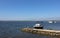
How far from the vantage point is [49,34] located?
50.2m

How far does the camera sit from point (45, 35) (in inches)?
2056

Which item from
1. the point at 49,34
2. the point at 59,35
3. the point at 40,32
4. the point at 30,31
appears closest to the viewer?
the point at 59,35

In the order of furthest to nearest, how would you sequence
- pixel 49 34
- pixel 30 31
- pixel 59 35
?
1. pixel 30 31
2. pixel 49 34
3. pixel 59 35

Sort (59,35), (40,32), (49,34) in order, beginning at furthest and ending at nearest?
1. (40,32)
2. (49,34)
3. (59,35)

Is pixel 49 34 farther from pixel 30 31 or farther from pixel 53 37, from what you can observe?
pixel 30 31

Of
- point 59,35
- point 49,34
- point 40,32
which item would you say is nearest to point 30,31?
point 40,32

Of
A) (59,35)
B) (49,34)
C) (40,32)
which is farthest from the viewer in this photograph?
(40,32)

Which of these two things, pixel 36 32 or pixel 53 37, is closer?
pixel 53 37

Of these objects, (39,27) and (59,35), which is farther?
(39,27)

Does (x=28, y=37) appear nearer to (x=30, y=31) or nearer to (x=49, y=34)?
(x=49, y=34)

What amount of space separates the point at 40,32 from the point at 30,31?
8.17 metres

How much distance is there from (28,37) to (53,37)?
28.2ft

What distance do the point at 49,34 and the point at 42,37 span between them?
8.25ft

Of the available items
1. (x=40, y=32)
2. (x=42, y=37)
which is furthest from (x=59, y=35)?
(x=40, y=32)
